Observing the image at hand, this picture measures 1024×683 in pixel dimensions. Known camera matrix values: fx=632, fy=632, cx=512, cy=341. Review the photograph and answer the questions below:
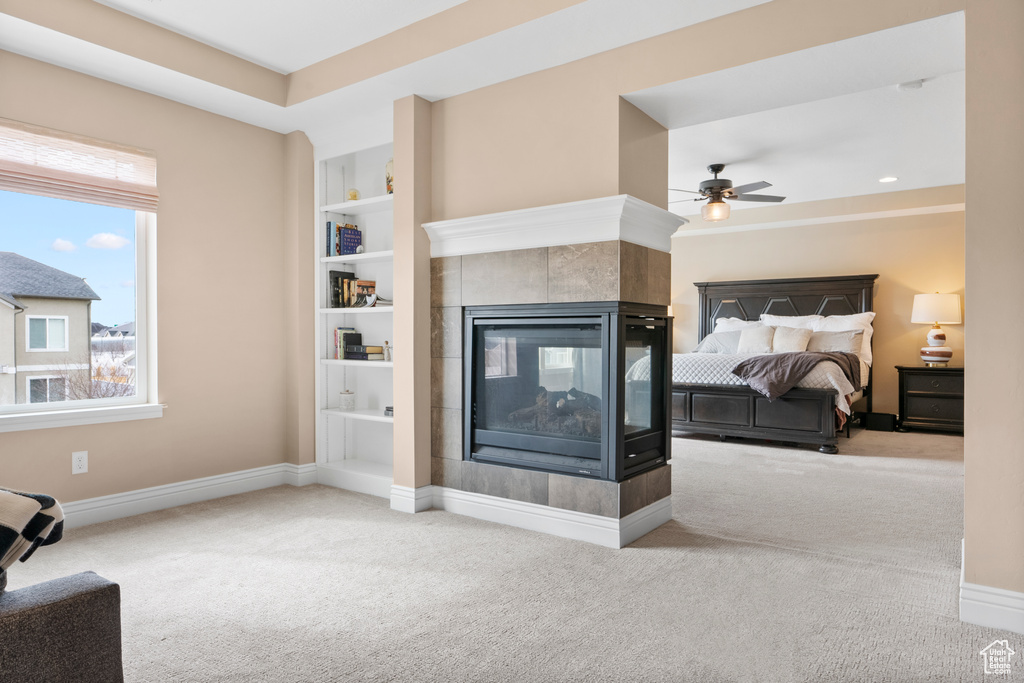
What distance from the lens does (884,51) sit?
262cm

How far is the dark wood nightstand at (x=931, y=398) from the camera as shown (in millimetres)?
6285

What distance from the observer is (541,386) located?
130 inches

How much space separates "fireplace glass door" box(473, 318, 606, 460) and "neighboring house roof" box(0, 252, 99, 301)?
85.8 inches

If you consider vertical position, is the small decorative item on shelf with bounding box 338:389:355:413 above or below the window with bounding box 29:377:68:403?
below

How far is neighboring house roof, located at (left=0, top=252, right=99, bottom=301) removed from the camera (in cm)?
315

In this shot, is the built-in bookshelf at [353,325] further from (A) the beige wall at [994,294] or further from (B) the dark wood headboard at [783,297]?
(B) the dark wood headboard at [783,297]

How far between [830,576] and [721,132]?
3313 mm

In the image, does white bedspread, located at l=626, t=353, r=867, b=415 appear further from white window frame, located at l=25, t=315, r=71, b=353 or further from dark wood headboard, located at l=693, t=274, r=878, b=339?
white window frame, located at l=25, t=315, r=71, b=353

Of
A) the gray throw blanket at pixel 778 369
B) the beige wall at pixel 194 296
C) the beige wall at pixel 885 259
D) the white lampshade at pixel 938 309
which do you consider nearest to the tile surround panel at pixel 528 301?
the beige wall at pixel 194 296

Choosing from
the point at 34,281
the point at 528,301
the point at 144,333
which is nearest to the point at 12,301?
the point at 34,281

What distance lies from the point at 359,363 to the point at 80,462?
1.56 metres

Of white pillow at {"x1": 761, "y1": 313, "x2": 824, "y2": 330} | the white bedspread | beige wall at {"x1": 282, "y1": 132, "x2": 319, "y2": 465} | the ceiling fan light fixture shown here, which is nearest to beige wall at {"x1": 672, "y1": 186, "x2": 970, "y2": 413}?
white pillow at {"x1": 761, "y1": 313, "x2": 824, "y2": 330}

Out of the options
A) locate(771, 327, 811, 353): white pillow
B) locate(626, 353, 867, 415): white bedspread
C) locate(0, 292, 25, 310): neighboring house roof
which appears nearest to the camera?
locate(0, 292, 25, 310): neighboring house roof

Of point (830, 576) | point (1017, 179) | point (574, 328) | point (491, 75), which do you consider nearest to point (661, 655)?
point (830, 576)
